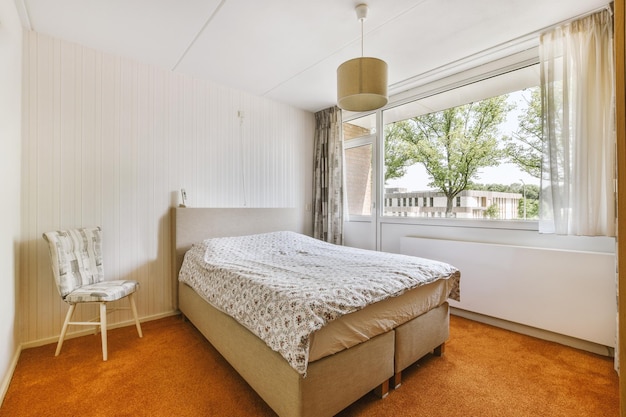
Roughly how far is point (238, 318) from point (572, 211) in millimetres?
2670

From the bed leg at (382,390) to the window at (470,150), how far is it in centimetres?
210

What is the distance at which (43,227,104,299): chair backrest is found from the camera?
7.10 feet

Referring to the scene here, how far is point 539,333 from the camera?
2551 millimetres

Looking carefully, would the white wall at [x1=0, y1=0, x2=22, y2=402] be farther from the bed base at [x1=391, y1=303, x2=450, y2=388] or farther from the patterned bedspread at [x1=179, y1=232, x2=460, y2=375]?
the bed base at [x1=391, y1=303, x2=450, y2=388]

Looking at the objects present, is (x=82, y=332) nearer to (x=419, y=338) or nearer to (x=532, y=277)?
(x=419, y=338)

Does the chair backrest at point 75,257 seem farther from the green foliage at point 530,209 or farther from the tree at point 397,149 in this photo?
the green foliage at point 530,209

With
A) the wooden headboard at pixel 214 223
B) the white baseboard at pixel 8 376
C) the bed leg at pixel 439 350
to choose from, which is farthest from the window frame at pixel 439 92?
the white baseboard at pixel 8 376

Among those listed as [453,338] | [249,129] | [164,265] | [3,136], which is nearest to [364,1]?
[249,129]

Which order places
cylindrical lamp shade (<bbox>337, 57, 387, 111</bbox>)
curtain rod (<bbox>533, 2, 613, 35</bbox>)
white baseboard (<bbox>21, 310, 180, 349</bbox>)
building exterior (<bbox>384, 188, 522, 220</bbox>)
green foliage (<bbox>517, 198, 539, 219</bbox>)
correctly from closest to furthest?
cylindrical lamp shade (<bbox>337, 57, 387, 111</bbox>) < curtain rod (<bbox>533, 2, 613, 35</bbox>) < white baseboard (<bbox>21, 310, 180, 349</bbox>) < green foliage (<bbox>517, 198, 539, 219</bbox>) < building exterior (<bbox>384, 188, 522, 220</bbox>)

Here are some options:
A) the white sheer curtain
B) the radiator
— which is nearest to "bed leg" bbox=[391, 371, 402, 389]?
the radiator

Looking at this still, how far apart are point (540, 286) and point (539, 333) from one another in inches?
17.2

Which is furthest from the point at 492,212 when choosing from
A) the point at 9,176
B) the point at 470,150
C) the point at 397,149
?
the point at 9,176

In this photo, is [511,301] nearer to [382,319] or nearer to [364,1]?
[382,319]

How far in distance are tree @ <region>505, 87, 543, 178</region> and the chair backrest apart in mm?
3993
